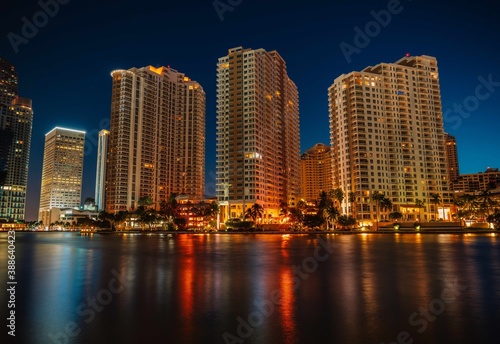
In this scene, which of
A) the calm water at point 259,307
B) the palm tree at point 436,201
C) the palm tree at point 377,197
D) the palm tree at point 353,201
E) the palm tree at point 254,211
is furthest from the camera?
the palm tree at point 254,211

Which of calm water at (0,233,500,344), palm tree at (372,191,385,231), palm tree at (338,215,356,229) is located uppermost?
palm tree at (372,191,385,231)

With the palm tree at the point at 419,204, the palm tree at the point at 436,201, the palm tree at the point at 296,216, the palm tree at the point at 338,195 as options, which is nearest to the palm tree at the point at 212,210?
the palm tree at the point at 296,216

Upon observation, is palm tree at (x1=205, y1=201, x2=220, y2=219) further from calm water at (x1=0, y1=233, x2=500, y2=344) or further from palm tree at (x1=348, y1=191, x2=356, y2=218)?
calm water at (x1=0, y1=233, x2=500, y2=344)

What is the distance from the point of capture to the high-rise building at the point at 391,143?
18475 centimetres

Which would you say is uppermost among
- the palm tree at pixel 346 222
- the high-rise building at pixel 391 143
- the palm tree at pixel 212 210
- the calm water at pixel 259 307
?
the high-rise building at pixel 391 143

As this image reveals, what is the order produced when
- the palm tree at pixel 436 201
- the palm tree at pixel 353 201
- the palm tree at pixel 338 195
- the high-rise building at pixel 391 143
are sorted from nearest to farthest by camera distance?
the palm tree at pixel 353 201 < the palm tree at pixel 436 201 < the palm tree at pixel 338 195 < the high-rise building at pixel 391 143

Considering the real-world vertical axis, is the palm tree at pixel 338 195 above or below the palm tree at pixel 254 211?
above

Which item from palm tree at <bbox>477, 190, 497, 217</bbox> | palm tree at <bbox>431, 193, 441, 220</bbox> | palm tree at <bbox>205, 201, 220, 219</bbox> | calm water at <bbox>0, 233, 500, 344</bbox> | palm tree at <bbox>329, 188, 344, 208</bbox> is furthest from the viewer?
palm tree at <bbox>205, 201, 220, 219</bbox>

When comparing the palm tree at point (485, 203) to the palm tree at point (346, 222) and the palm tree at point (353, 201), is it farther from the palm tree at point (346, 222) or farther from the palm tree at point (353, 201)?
the palm tree at point (346, 222)

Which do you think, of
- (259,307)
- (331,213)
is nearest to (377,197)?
(331,213)

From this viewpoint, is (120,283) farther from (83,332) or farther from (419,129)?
(419,129)

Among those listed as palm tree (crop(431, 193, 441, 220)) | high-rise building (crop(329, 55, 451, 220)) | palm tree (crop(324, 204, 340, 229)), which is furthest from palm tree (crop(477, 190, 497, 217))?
palm tree (crop(324, 204, 340, 229))

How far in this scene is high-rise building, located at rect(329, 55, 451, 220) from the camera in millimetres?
184750

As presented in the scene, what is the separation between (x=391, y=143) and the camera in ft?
629
